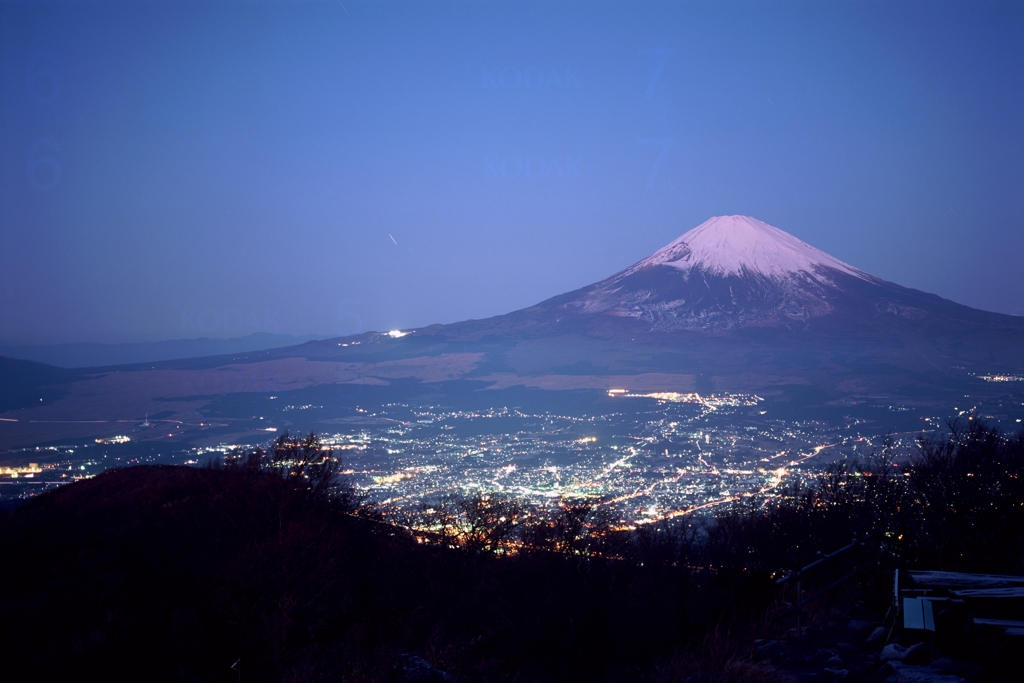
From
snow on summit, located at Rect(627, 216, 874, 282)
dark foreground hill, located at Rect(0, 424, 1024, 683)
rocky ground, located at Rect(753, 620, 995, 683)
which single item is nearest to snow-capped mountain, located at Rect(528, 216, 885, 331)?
snow on summit, located at Rect(627, 216, 874, 282)

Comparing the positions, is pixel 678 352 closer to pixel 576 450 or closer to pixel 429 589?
pixel 576 450

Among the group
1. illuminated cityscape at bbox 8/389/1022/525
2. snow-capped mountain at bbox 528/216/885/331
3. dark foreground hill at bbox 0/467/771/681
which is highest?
snow-capped mountain at bbox 528/216/885/331

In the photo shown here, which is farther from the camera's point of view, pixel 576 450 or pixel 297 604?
pixel 576 450

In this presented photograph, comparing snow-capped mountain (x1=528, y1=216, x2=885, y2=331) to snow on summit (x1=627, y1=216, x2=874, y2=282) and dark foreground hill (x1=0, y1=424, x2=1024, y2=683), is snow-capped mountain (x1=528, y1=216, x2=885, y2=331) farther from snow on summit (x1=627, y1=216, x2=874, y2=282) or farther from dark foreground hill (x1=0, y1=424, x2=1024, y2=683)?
dark foreground hill (x1=0, y1=424, x2=1024, y2=683)

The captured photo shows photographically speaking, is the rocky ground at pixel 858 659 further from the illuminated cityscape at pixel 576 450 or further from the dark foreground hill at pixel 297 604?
the illuminated cityscape at pixel 576 450

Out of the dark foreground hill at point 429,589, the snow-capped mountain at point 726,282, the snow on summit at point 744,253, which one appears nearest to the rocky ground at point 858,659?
the dark foreground hill at point 429,589

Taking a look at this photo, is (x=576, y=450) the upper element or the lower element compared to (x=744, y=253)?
lower

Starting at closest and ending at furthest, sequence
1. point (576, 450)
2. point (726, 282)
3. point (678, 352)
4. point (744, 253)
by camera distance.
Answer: point (576, 450) < point (678, 352) < point (726, 282) < point (744, 253)

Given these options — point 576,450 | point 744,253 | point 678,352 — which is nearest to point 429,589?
point 576,450
